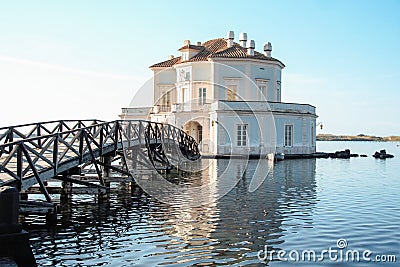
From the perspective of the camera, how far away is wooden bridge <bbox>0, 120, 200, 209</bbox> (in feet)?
36.3

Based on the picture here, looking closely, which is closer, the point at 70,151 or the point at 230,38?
the point at 70,151

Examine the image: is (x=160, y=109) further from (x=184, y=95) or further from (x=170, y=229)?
(x=170, y=229)

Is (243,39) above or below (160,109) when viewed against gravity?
above

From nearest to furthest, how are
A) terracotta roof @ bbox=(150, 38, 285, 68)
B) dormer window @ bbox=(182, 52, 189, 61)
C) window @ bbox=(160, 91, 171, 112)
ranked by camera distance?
terracotta roof @ bbox=(150, 38, 285, 68)
dormer window @ bbox=(182, 52, 189, 61)
window @ bbox=(160, 91, 171, 112)

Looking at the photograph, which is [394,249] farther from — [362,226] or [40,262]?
[40,262]

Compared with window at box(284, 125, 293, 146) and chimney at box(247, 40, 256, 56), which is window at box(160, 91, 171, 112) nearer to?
chimney at box(247, 40, 256, 56)

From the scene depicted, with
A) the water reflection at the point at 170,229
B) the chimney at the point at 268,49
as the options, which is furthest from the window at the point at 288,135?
the water reflection at the point at 170,229

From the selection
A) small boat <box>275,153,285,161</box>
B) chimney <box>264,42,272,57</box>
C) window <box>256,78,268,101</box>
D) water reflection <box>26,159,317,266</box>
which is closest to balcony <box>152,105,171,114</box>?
window <box>256,78,268,101</box>

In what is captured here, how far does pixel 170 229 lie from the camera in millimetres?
11211

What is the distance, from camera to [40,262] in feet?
27.1

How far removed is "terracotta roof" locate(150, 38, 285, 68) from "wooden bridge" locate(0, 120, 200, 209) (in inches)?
557

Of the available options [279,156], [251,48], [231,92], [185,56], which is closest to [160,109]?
[185,56]

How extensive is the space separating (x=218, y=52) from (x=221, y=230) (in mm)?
35173

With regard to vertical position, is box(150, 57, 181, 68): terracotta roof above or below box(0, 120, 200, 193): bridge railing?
above
